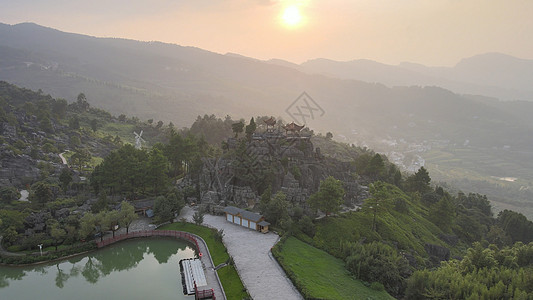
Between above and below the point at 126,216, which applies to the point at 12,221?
below

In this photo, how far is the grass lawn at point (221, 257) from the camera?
28266 millimetres

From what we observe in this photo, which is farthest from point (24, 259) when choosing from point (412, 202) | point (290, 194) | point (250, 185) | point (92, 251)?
point (412, 202)

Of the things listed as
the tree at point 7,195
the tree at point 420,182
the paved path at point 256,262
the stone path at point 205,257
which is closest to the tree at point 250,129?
the paved path at point 256,262

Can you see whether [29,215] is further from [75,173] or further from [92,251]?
[75,173]

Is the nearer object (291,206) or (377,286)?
(377,286)

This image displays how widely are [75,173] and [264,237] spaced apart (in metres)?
43.2

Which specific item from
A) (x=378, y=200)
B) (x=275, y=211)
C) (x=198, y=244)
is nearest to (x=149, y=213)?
(x=198, y=244)

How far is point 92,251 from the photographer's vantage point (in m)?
38.8

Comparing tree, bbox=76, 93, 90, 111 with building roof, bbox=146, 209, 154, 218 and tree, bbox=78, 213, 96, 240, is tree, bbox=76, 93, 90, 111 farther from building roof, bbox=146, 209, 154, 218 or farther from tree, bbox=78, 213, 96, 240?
tree, bbox=78, 213, 96, 240

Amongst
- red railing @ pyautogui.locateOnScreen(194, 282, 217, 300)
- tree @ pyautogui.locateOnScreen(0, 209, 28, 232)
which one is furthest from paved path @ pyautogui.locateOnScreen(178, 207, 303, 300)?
tree @ pyautogui.locateOnScreen(0, 209, 28, 232)

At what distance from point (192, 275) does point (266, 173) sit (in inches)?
921

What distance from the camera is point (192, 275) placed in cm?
3164

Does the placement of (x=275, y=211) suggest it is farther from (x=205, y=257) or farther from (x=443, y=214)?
(x=443, y=214)

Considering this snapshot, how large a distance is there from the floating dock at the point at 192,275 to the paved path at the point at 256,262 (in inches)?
150
